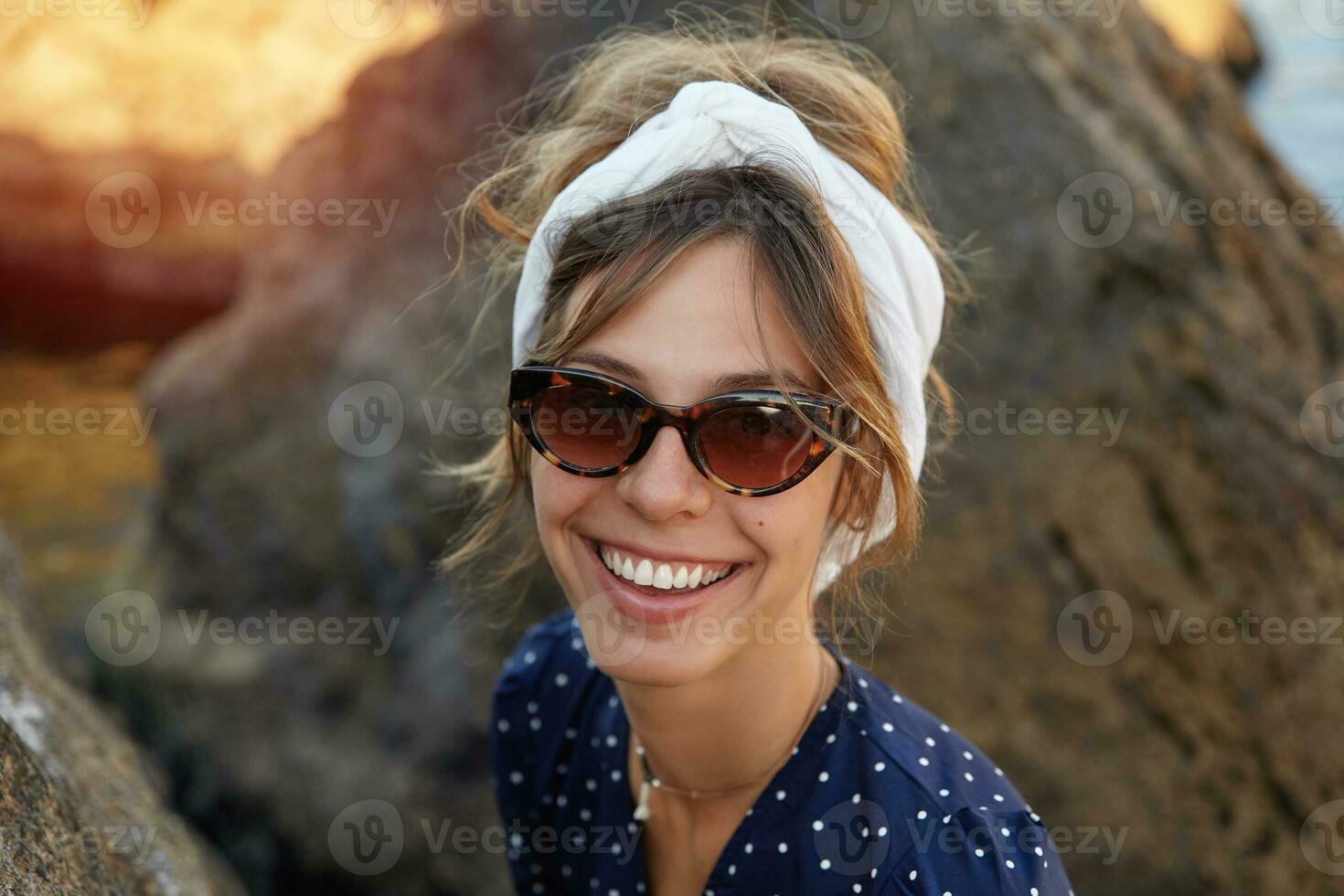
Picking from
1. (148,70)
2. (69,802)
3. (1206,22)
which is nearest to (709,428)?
(69,802)

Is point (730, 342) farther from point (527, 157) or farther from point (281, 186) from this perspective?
point (281, 186)

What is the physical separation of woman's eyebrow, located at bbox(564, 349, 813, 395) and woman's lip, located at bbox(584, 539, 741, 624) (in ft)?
0.88

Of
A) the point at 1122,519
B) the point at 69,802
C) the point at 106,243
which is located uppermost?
the point at 69,802

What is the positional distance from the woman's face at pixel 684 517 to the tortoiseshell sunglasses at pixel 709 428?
0.08 ft

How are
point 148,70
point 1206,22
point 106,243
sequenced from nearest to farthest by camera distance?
point 1206,22 → point 106,243 → point 148,70

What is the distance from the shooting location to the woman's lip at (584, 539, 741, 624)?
1564 millimetres

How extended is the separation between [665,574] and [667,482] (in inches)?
5.6

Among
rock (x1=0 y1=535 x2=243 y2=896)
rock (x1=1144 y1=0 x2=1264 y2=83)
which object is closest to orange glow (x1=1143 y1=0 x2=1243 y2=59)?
rock (x1=1144 y1=0 x2=1264 y2=83)

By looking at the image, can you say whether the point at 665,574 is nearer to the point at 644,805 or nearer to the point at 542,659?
the point at 644,805

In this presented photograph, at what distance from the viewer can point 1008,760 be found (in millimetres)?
2945

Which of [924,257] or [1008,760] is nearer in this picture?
[924,257]

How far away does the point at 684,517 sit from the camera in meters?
1.53

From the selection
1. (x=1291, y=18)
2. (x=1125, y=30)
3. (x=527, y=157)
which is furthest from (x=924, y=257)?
(x=1291, y=18)

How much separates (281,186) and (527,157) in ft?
7.83
